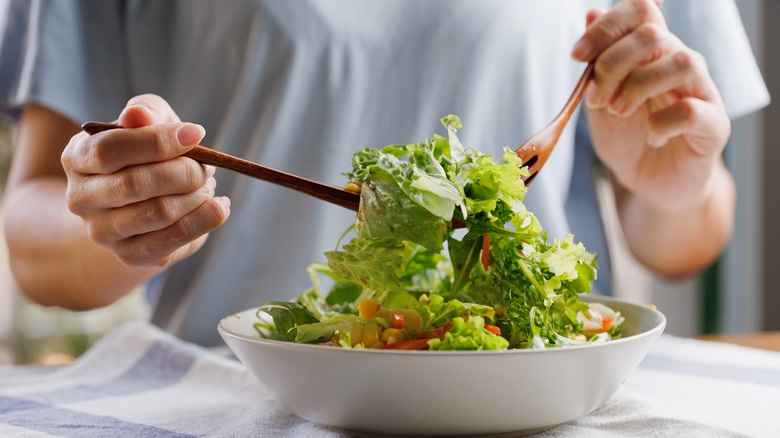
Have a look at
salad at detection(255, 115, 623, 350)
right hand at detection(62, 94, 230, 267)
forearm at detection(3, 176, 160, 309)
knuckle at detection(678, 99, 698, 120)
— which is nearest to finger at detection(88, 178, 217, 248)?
right hand at detection(62, 94, 230, 267)

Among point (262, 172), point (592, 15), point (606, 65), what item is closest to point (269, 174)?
point (262, 172)

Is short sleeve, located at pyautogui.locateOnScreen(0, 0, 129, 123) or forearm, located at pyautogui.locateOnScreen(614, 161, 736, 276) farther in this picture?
forearm, located at pyautogui.locateOnScreen(614, 161, 736, 276)

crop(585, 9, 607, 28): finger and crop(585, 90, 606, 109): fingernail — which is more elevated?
crop(585, 9, 607, 28): finger

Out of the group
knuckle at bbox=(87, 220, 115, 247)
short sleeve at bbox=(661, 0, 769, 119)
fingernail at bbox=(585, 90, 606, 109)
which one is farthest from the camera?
short sleeve at bbox=(661, 0, 769, 119)

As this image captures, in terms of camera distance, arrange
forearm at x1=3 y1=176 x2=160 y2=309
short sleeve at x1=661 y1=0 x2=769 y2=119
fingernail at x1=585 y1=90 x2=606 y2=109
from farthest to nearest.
→ 1. short sleeve at x1=661 y1=0 x2=769 y2=119
2. forearm at x1=3 y1=176 x2=160 y2=309
3. fingernail at x1=585 y1=90 x2=606 y2=109

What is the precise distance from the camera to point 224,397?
0.94 meters

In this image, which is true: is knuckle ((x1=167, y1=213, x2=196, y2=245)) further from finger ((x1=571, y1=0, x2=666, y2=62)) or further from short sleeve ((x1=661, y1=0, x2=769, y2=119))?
short sleeve ((x1=661, y1=0, x2=769, y2=119))

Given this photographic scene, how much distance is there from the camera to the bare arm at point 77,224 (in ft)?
2.55

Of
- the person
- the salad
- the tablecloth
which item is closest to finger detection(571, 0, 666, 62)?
the person

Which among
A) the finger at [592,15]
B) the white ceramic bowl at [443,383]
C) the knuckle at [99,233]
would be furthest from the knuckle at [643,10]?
the knuckle at [99,233]

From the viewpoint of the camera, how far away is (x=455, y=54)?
155 centimetres

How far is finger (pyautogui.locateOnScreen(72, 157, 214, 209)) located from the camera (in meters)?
0.73

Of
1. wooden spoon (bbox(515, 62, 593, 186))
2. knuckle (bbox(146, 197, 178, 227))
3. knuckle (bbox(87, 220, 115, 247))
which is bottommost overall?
knuckle (bbox(87, 220, 115, 247))

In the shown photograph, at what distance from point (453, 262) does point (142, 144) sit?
1.34ft
